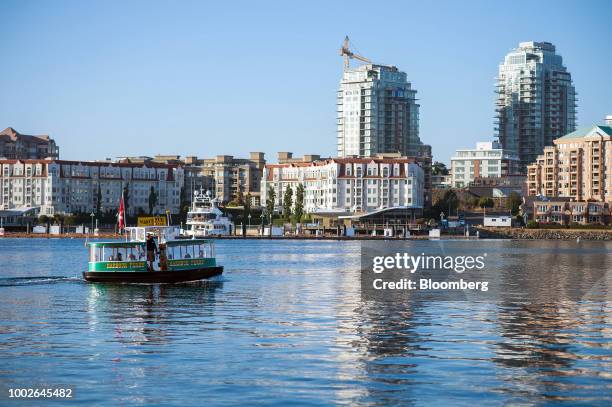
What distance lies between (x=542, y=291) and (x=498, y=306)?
13433 mm

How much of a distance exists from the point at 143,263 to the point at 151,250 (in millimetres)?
1086

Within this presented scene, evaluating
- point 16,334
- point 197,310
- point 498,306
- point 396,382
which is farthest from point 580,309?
point 16,334

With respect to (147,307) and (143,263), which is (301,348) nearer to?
(147,307)

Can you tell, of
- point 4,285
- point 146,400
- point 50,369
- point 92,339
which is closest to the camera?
point 146,400

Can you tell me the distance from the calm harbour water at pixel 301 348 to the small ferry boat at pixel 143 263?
5203 millimetres

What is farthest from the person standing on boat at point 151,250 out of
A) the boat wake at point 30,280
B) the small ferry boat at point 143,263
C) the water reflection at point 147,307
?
the boat wake at point 30,280

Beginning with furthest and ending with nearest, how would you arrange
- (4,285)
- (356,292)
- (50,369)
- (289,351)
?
(4,285), (356,292), (289,351), (50,369)

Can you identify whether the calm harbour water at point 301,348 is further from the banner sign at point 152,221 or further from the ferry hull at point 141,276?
the banner sign at point 152,221

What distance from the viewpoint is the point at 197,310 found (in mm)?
54344

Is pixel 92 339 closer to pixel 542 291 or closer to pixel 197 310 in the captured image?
pixel 197 310

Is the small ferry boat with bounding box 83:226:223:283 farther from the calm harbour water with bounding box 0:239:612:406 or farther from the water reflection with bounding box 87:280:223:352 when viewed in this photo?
→ the calm harbour water with bounding box 0:239:612:406

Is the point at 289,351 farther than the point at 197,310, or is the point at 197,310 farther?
the point at 197,310

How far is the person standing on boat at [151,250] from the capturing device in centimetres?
7076

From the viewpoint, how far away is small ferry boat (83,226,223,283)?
2793 inches
